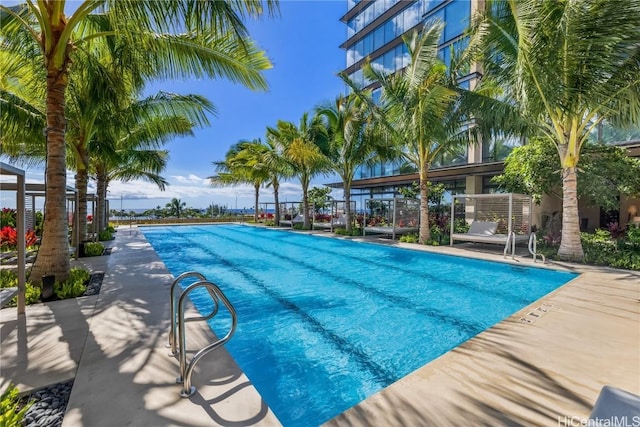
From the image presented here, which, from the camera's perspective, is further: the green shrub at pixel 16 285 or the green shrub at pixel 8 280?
the green shrub at pixel 8 280

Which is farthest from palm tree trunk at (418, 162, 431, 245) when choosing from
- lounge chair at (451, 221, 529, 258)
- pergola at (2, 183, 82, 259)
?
pergola at (2, 183, 82, 259)

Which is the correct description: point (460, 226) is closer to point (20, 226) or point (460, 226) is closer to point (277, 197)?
point (277, 197)

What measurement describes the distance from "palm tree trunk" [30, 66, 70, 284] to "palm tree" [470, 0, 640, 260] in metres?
9.69

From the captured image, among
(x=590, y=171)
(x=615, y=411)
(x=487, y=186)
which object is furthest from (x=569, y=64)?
(x=487, y=186)

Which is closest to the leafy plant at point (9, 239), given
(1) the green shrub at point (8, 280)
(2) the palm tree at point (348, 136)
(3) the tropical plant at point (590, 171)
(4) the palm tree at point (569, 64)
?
(1) the green shrub at point (8, 280)

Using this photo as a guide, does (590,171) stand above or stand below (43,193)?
above

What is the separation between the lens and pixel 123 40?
18.1ft

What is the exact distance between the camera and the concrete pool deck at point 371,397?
218cm

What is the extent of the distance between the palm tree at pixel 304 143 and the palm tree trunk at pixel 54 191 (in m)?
10.4

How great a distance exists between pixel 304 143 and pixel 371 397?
13.7 m

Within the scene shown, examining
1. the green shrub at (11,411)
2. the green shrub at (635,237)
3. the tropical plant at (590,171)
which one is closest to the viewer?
the green shrub at (11,411)

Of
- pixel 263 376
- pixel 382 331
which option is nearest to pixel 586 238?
pixel 382 331

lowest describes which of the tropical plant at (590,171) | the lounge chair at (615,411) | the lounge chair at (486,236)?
the lounge chair at (615,411)

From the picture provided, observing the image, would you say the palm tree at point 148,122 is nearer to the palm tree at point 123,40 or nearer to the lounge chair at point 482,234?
the palm tree at point 123,40
